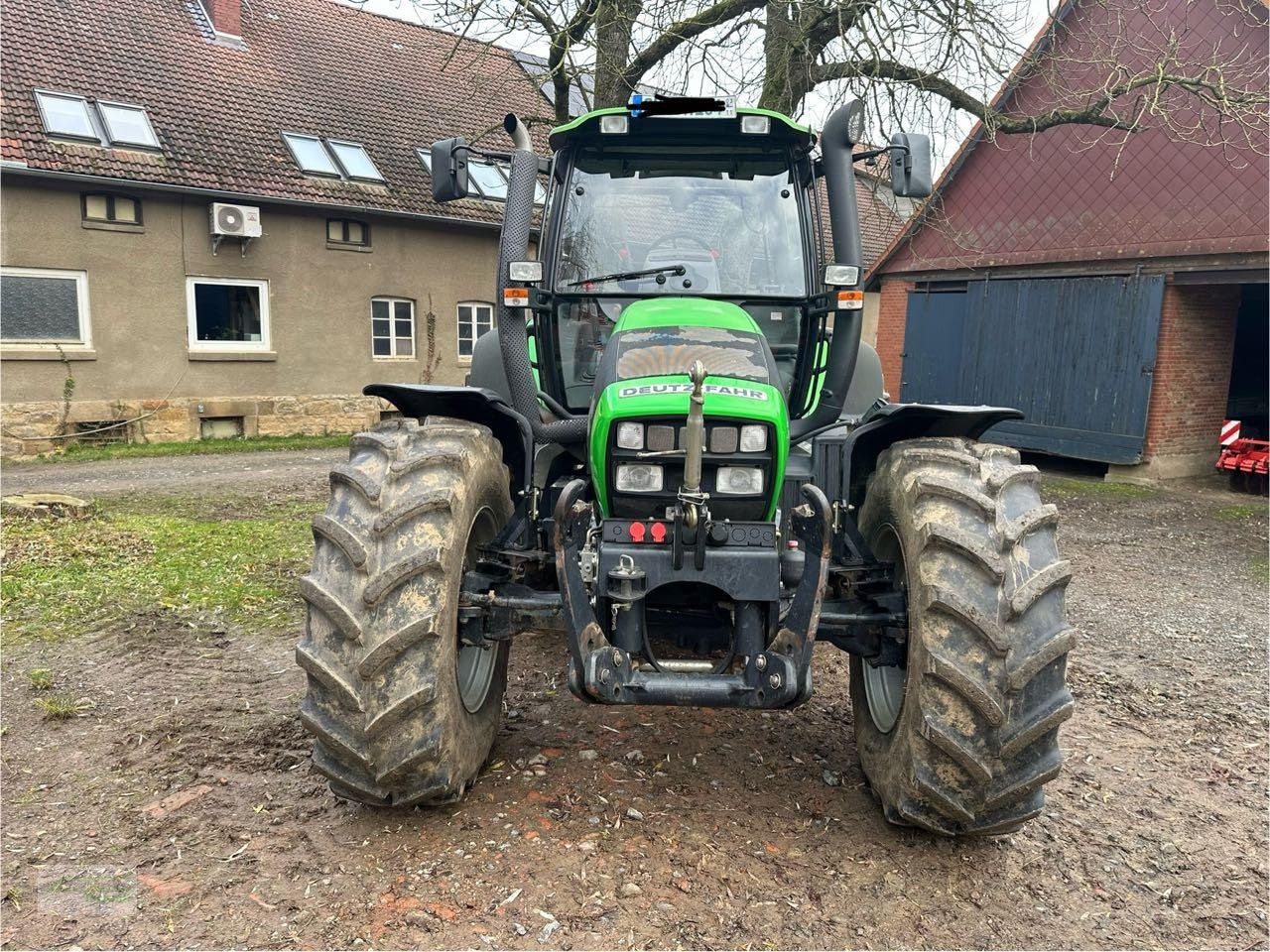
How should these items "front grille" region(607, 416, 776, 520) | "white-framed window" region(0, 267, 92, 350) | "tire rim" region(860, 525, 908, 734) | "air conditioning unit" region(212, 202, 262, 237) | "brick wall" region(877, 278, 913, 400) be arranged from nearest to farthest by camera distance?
"front grille" region(607, 416, 776, 520) → "tire rim" region(860, 525, 908, 734) → "white-framed window" region(0, 267, 92, 350) → "air conditioning unit" region(212, 202, 262, 237) → "brick wall" region(877, 278, 913, 400)

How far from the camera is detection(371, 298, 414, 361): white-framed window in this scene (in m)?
16.1

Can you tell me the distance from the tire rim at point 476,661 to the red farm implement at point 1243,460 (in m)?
10.9

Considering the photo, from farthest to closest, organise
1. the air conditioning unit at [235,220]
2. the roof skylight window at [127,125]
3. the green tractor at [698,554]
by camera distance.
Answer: the air conditioning unit at [235,220], the roof skylight window at [127,125], the green tractor at [698,554]

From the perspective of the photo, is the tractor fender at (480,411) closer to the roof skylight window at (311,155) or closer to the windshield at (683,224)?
the windshield at (683,224)

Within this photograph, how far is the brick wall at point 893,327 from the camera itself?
1491cm

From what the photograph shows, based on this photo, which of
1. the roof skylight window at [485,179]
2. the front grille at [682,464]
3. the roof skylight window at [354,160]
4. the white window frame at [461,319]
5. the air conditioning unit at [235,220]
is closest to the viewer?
the front grille at [682,464]

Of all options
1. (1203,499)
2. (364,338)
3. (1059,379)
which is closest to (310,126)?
(364,338)

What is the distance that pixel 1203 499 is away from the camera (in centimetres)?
1099

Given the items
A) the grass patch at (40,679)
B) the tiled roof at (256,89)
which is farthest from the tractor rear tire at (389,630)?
the tiled roof at (256,89)

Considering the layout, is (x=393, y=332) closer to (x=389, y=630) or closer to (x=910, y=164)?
(x=910, y=164)

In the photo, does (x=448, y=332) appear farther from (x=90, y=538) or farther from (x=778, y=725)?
(x=778, y=725)

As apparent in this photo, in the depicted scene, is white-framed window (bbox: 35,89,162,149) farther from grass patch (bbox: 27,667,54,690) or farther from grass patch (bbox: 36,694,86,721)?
grass patch (bbox: 36,694,86,721)

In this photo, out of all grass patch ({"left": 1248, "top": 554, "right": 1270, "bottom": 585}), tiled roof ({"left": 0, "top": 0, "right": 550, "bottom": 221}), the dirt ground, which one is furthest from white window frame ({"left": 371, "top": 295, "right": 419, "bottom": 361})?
grass patch ({"left": 1248, "top": 554, "right": 1270, "bottom": 585})

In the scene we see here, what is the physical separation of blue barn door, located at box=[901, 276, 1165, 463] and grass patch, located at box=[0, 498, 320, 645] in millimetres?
9693
